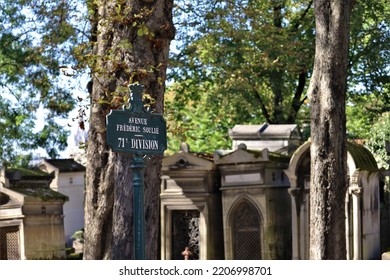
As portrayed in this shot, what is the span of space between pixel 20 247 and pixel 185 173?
11.3ft

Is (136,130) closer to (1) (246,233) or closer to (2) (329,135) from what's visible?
(2) (329,135)

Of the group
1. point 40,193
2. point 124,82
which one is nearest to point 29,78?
point 40,193

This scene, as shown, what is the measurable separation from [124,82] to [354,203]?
344 inches

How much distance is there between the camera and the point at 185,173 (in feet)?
75.5

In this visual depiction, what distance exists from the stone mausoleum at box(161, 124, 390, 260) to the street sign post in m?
11.3

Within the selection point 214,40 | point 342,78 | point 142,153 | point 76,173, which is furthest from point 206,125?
point 142,153

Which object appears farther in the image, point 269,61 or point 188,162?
point 269,61

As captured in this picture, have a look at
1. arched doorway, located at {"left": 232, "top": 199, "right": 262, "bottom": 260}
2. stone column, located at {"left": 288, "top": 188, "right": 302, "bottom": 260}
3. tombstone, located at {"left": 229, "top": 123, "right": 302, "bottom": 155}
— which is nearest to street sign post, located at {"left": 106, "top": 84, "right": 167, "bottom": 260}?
stone column, located at {"left": 288, "top": 188, "right": 302, "bottom": 260}

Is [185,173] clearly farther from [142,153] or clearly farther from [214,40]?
[142,153]

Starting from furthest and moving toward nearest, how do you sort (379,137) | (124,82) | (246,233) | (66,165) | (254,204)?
(66,165) < (379,137) < (246,233) < (254,204) < (124,82)

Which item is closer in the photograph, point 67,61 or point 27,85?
point 67,61

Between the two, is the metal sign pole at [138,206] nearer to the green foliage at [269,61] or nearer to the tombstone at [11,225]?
the tombstone at [11,225]

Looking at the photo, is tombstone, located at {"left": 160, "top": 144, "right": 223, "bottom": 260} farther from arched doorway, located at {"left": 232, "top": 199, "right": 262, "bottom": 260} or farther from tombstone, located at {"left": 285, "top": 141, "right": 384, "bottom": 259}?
tombstone, located at {"left": 285, "top": 141, "right": 384, "bottom": 259}

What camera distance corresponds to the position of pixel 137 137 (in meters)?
9.97
